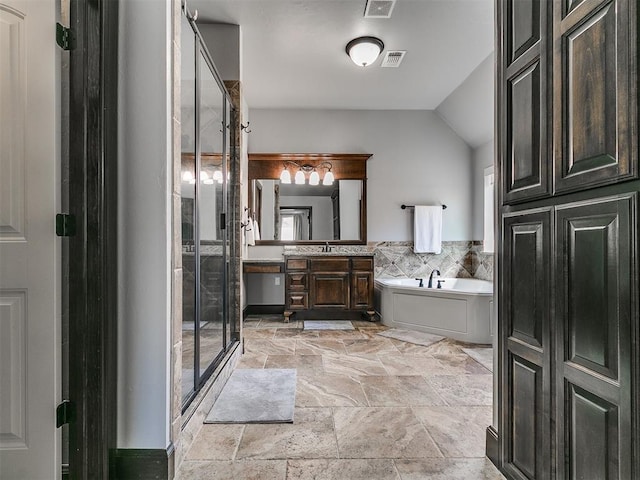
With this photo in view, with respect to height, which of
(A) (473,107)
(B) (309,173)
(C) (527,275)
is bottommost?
(C) (527,275)

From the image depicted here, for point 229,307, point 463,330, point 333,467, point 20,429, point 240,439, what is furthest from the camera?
point 463,330

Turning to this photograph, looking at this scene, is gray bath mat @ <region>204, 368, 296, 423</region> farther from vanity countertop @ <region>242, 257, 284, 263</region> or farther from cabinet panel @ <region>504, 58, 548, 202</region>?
vanity countertop @ <region>242, 257, 284, 263</region>

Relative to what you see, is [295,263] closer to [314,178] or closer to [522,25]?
[314,178]

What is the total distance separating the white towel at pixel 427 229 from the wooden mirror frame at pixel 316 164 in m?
0.75

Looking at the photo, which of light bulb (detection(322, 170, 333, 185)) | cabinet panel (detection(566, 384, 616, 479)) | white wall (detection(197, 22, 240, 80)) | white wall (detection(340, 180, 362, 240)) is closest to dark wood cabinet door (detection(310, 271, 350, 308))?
white wall (detection(340, 180, 362, 240))

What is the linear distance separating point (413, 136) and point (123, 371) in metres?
4.87

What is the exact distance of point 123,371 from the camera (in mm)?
1494

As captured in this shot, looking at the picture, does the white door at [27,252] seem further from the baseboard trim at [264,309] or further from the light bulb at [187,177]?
the baseboard trim at [264,309]

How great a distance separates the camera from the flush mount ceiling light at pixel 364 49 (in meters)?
3.37

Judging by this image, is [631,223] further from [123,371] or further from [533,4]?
[123,371]

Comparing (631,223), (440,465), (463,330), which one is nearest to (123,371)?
(440,465)

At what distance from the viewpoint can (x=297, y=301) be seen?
4.64 m

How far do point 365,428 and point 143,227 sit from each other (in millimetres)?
1556

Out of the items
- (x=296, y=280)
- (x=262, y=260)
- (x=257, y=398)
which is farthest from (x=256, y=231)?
(x=257, y=398)
